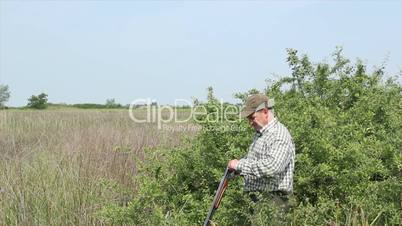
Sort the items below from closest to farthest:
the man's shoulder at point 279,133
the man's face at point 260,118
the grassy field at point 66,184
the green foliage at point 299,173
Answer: the man's shoulder at point 279,133, the man's face at point 260,118, the green foliage at point 299,173, the grassy field at point 66,184

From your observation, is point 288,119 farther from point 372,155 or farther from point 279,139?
point 279,139

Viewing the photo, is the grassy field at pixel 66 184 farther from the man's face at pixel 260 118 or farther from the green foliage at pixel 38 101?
the green foliage at pixel 38 101

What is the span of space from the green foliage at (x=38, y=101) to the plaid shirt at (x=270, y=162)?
3390 centimetres

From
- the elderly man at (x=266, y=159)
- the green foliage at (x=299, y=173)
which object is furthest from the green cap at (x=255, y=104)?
the green foliage at (x=299, y=173)

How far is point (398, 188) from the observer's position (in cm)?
537

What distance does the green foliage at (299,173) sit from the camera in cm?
506

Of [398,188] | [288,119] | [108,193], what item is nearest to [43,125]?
[108,193]

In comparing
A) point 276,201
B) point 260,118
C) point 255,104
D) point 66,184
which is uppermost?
point 255,104

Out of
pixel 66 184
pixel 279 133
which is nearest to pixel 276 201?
pixel 279 133

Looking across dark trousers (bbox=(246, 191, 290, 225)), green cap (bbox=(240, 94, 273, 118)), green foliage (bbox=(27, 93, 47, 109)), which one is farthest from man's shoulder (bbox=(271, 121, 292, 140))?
green foliage (bbox=(27, 93, 47, 109))

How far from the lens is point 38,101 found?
37219mm

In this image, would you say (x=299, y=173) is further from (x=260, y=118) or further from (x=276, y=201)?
(x=260, y=118)

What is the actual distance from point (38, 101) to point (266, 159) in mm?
35433

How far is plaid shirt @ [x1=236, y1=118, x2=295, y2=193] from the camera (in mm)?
4047
